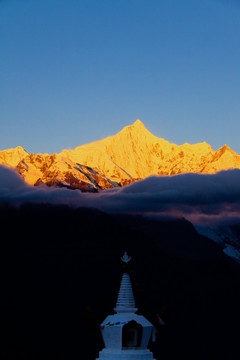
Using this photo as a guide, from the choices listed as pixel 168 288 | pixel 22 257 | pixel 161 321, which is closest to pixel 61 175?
pixel 22 257

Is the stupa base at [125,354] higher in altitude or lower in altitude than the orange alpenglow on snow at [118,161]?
lower

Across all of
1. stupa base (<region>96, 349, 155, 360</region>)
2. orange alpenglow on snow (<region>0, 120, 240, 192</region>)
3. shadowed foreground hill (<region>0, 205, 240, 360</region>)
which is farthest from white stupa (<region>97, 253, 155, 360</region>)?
orange alpenglow on snow (<region>0, 120, 240, 192</region>)

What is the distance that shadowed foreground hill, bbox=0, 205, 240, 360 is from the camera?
48375 mm

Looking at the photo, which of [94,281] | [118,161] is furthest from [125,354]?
[118,161]

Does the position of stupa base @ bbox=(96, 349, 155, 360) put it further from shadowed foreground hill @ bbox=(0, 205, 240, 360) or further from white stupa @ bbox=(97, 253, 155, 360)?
shadowed foreground hill @ bbox=(0, 205, 240, 360)

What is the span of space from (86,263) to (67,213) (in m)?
6.29

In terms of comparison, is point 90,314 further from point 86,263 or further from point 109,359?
point 86,263

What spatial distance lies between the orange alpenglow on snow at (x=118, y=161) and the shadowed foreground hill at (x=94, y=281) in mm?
7604

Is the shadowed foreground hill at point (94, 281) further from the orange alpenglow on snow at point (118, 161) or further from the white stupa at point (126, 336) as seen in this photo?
the white stupa at point (126, 336)

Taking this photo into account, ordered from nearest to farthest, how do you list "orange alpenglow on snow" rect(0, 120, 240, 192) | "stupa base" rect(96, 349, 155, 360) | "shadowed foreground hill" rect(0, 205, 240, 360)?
"stupa base" rect(96, 349, 155, 360)
"shadowed foreground hill" rect(0, 205, 240, 360)
"orange alpenglow on snow" rect(0, 120, 240, 192)

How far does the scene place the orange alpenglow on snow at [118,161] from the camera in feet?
231

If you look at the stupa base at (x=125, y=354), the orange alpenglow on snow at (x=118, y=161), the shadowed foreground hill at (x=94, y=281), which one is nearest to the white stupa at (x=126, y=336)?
the stupa base at (x=125, y=354)

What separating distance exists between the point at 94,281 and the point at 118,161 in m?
33.7

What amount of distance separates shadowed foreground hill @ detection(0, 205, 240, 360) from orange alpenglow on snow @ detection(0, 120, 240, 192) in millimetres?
7604
